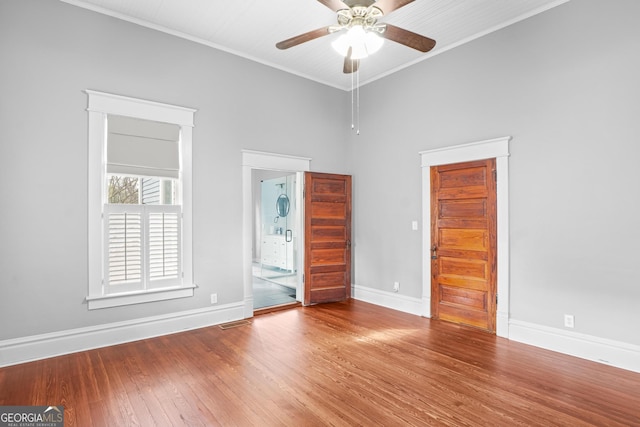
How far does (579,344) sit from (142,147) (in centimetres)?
506

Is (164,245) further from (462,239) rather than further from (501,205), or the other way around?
(501,205)

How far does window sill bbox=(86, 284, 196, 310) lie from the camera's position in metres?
3.59

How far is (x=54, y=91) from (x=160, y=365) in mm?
2883

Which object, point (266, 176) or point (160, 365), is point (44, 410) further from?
point (266, 176)

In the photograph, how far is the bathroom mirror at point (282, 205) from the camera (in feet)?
26.8

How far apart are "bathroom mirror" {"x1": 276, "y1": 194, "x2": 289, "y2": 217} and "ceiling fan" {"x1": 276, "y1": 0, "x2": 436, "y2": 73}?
5272 mm

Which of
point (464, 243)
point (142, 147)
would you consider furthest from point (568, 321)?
point (142, 147)

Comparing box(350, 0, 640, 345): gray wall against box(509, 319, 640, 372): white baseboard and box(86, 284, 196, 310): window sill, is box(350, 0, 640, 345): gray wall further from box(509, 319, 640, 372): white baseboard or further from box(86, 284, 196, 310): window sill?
box(86, 284, 196, 310): window sill

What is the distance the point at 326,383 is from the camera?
112 inches

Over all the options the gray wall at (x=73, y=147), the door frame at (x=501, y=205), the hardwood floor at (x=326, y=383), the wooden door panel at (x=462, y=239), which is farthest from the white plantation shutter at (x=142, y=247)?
the door frame at (x=501, y=205)

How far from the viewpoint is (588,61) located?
3.37m

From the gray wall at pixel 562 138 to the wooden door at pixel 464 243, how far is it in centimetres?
26

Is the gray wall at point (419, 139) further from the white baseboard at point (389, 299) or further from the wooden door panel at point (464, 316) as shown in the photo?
the wooden door panel at point (464, 316)

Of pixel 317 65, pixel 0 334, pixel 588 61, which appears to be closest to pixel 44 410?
pixel 0 334
